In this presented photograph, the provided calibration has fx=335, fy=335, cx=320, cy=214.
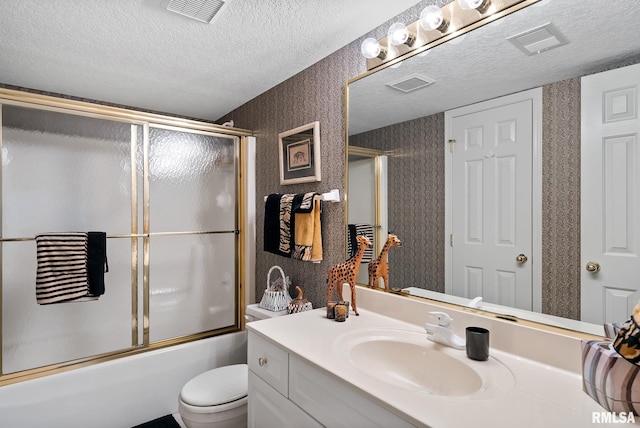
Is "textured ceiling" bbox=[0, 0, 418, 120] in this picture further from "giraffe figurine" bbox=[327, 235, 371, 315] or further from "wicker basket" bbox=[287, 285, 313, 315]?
"wicker basket" bbox=[287, 285, 313, 315]

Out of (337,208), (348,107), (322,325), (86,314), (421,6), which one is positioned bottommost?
(86,314)

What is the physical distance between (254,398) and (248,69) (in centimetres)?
181

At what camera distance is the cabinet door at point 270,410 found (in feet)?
3.63

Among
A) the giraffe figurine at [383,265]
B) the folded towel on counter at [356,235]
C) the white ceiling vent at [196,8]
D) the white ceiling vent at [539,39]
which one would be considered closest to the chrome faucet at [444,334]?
the giraffe figurine at [383,265]

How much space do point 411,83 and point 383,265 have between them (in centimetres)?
84

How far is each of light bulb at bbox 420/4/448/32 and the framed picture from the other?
2.51ft

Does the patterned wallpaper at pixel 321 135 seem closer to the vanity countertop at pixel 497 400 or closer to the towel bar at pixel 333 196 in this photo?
the towel bar at pixel 333 196

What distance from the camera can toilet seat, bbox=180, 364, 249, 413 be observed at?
1.58 meters

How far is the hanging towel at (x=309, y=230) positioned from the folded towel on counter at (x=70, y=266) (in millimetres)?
1114

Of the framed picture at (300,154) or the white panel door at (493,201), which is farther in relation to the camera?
the framed picture at (300,154)

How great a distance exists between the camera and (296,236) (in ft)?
6.22

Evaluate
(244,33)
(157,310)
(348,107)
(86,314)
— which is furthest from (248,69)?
(86,314)

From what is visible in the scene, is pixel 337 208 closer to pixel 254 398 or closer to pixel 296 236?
pixel 296 236

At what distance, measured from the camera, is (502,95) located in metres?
1.17
